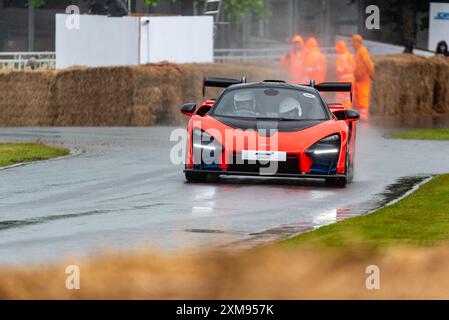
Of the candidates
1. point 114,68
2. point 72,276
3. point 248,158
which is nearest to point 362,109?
point 114,68

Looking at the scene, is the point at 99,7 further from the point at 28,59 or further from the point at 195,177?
the point at 195,177

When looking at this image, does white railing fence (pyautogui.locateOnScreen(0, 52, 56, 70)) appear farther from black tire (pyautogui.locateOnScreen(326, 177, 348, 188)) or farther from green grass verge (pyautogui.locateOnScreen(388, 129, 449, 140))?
black tire (pyautogui.locateOnScreen(326, 177, 348, 188))

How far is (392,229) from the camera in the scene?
14.4 meters

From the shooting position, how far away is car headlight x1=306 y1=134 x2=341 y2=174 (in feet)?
64.0

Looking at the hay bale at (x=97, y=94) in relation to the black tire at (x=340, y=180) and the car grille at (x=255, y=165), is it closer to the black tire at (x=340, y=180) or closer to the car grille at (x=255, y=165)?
the black tire at (x=340, y=180)

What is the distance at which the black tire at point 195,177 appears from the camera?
65.0 ft

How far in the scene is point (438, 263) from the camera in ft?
38.2

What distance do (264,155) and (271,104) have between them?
1545 mm

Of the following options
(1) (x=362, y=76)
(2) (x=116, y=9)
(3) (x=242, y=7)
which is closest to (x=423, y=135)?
(1) (x=362, y=76)

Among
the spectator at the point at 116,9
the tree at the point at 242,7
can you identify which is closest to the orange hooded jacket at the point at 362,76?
the spectator at the point at 116,9

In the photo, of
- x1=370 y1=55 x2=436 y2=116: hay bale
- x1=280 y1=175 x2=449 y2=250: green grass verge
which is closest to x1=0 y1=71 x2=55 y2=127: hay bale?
x1=370 y1=55 x2=436 y2=116: hay bale

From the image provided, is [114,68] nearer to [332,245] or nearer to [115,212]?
[115,212]

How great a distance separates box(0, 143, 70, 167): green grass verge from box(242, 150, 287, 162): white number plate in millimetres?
Answer: 4586
